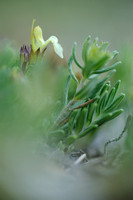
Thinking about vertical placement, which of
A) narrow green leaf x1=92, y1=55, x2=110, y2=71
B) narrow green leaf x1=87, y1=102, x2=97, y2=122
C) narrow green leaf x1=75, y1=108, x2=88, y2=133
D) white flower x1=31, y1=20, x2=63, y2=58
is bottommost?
narrow green leaf x1=75, y1=108, x2=88, y2=133

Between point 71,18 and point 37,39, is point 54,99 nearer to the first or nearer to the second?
point 37,39

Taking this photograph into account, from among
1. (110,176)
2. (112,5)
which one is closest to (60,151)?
(110,176)

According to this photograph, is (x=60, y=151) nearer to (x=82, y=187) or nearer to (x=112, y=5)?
(x=82, y=187)

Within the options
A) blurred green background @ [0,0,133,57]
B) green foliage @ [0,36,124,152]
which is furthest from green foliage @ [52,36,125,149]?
blurred green background @ [0,0,133,57]

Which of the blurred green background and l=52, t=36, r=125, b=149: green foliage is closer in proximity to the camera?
l=52, t=36, r=125, b=149: green foliage

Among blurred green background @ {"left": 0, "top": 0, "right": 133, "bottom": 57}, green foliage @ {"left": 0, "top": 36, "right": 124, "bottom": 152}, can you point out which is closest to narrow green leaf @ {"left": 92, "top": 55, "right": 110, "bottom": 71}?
green foliage @ {"left": 0, "top": 36, "right": 124, "bottom": 152}

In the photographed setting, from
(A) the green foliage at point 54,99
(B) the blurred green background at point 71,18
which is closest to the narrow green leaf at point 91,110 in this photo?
(A) the green foliage at point 54,99

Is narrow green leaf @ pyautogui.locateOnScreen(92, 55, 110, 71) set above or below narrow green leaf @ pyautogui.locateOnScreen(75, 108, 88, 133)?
above

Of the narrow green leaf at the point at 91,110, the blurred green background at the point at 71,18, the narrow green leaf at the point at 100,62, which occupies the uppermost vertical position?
the blurred green background at the point at 71,18

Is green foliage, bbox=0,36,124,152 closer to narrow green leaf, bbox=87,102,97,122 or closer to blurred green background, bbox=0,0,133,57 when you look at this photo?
narrow green leaf, bbox=87,102,97,122

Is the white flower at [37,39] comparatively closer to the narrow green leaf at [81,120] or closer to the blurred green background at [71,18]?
the narrow green leaf at [81,120]
